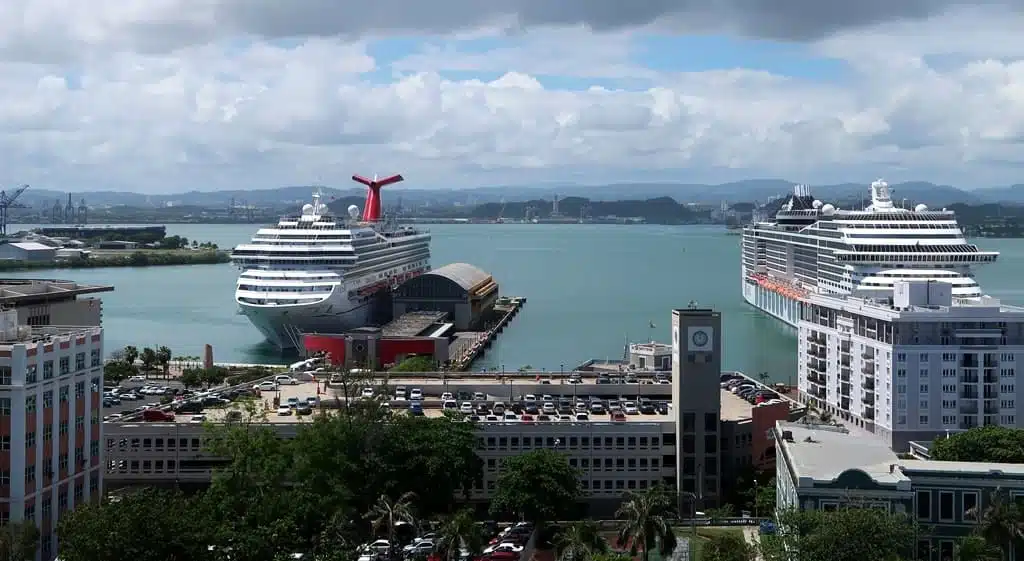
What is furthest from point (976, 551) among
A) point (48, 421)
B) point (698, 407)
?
point (48, 421)

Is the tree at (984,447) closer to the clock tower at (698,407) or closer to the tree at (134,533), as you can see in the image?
the clock tower at (698,407)

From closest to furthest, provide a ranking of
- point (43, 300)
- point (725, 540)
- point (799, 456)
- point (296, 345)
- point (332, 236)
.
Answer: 1. point (725, 540)
2. point (799, 456)
3. point (43, 300)
4. point (296, 345)
5. point (332, 236)

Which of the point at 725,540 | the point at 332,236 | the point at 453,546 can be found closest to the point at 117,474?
the point at 453,546

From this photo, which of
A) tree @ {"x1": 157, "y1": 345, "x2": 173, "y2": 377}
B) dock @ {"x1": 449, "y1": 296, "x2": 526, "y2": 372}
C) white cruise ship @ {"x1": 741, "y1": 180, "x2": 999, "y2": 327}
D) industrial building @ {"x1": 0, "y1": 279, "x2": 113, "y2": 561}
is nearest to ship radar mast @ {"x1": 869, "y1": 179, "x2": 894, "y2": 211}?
white cruise ship @ {"x1": 741, "y1": 180, "x2": 999, "y2": 327}

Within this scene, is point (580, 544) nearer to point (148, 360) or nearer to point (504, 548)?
point (504, 548)

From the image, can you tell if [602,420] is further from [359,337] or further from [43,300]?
[359,337]

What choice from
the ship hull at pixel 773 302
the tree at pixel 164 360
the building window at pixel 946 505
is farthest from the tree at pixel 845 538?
the ship hull at pixel 773 302

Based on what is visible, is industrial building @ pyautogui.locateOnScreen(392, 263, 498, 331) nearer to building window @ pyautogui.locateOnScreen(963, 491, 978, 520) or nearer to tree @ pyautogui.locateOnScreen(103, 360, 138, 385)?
tree @ pyautogui.locateOnScreen(103, 360, 138, 385)

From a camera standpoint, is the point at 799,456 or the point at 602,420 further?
the point at 602,420
